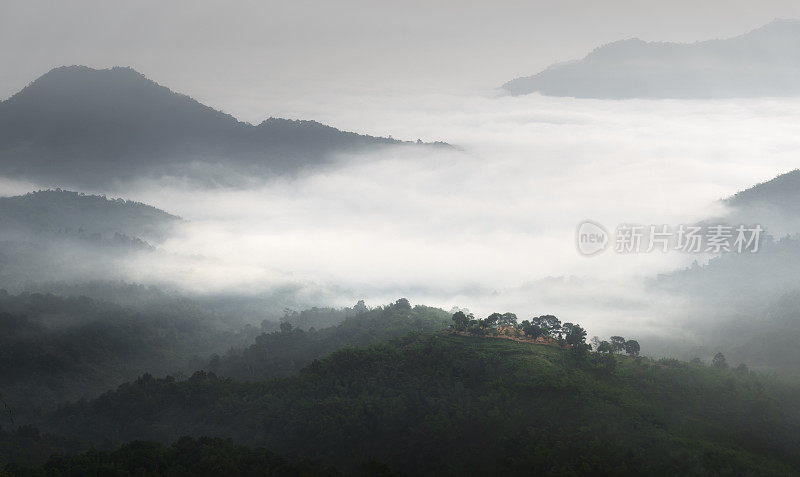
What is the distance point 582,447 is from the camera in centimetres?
5806

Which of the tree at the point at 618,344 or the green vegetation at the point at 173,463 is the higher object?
the tree at the point at 618,344

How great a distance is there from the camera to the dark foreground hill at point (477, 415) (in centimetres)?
5806

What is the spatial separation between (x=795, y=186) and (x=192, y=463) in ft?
527

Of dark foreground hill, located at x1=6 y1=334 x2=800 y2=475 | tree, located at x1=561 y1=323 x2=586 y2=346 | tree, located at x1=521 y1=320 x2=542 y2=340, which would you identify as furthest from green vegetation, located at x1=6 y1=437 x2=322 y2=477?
tree, located at x1=561 y1=323 x2=586 y2=346

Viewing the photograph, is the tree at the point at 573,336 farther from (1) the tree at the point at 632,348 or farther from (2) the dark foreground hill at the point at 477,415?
(1) the tree at the point at 632,348

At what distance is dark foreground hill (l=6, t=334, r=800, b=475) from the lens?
58.1m

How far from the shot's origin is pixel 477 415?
67.0 m

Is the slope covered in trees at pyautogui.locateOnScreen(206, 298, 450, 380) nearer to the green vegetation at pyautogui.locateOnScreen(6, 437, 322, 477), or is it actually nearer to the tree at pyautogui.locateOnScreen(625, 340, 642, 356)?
the tree at pyautogui.locateOnScreen(625, 340, 642, 356)

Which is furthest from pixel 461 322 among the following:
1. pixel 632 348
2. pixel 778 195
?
pixel 778 195

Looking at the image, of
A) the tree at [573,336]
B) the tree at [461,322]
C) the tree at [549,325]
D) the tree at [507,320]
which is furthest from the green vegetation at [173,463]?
the tree at [507,320]

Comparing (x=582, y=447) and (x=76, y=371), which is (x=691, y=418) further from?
(x=76, y=371)

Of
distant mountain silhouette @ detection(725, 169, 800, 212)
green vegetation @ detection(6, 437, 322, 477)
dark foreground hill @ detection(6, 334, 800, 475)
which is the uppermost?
distant mountain silhouette @ detection(725, 169, 800, 212)

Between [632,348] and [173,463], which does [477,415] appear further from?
[632,348]

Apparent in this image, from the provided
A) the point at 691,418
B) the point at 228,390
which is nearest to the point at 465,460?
the point at 691,418
